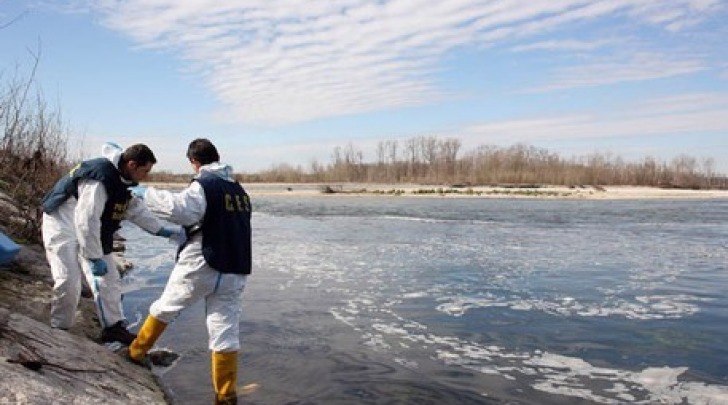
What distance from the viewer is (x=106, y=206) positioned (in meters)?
5.21

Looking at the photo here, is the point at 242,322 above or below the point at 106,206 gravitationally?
below

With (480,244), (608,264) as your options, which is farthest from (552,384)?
(480,244)

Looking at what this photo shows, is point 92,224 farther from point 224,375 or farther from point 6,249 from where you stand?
point 224,375

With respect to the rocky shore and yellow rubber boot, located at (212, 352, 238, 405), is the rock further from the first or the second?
yellow rubber boot, located at (212, 352, 238, 405)

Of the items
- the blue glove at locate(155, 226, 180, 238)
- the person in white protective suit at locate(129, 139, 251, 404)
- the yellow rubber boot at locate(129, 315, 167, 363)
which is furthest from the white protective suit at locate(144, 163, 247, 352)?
the blue glove at locate(155, 226, 180, 238)

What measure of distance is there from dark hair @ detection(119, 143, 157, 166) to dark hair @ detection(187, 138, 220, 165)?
59 centimetres

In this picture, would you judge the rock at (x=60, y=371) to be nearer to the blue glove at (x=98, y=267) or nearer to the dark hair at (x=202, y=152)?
the blue glove at (x=98, y=267)

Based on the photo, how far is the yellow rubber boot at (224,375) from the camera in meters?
4.68

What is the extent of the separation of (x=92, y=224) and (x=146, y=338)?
1041 mm

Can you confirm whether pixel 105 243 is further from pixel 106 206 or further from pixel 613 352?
pixel 613 352

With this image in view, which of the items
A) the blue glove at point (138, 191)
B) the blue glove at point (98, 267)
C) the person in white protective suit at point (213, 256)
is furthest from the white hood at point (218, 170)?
the blue glove at point (98, 267)

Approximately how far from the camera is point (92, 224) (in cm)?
501

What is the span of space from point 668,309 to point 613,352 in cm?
267

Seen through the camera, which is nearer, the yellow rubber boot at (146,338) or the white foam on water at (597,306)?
the yellow rubber boot at (146,338)
